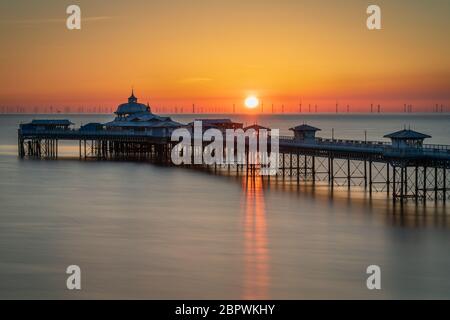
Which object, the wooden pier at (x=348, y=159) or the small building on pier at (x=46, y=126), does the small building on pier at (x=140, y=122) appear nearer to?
the wooden pier at (x=348, y=159)

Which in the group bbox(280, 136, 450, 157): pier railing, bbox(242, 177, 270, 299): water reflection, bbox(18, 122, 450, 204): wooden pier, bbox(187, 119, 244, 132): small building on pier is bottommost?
bbox(242, 177, 270, 299): water reflection

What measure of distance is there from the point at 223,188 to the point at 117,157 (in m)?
45.1

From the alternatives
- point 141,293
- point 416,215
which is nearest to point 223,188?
point 416,215

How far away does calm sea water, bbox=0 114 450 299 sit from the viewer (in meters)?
36.2

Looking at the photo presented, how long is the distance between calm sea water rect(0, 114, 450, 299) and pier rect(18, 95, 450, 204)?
9.30 feet

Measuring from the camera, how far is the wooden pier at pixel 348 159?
56031 mm

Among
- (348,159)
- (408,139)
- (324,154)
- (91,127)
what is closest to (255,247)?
(408,139)

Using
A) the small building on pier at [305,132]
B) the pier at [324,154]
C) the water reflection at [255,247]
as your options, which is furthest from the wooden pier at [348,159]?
the water reflection at [255,247]

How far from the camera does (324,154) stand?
7038cm

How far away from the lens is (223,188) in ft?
233

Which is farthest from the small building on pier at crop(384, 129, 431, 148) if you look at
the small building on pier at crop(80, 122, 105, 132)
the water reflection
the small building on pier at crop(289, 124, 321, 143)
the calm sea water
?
the small building on pier at crop(80, 122, 105, 132)

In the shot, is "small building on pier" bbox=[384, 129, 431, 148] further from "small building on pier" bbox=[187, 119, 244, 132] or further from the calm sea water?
"small building on pier" bbox=[187, 119, 244, 132]

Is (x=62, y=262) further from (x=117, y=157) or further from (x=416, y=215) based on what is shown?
(x=117, y=157)
